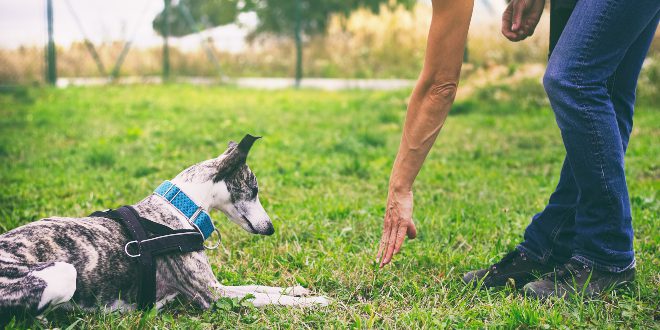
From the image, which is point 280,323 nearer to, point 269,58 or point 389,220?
point 389,220

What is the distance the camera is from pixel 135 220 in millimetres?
2680

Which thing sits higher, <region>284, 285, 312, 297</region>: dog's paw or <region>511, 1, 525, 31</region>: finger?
<region>511, 1, 525, 31</region>: finger

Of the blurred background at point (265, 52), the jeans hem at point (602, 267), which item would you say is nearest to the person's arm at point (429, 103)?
the jeans hem at point (602, 267)

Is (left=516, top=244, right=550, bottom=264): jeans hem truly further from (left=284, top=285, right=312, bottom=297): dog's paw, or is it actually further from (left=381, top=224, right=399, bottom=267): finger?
(left=284, top=285, right=312, bottom=297): dog's paw

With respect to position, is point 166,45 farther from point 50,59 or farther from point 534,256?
point 534,256

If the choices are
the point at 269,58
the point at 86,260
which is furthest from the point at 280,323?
the point at 269,58

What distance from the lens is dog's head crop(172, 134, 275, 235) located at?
2.86 meters

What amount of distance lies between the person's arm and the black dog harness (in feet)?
2.83

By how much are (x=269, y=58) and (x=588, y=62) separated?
16.7 metres

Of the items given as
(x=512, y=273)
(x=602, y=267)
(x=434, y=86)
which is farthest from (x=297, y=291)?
(x=602, y=267)

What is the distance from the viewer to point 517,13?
9.51 feet

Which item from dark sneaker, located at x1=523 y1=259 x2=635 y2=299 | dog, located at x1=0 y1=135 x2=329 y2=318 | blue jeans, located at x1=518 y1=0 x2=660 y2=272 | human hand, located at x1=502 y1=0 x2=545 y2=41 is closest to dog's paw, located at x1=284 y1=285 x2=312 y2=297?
dog, located at x1=0 y1=135 x2=329 y2=318

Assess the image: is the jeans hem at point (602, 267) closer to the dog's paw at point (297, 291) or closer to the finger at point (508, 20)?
the finger at point (508, 20)

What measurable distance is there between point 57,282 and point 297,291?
42.1 inches
